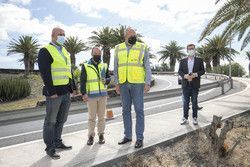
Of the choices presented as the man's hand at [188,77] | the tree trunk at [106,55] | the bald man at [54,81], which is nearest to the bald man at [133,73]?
the bald man at [54,81]

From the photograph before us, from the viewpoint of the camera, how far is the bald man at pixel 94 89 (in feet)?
25.2

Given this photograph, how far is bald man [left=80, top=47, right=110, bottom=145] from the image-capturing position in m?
7.69

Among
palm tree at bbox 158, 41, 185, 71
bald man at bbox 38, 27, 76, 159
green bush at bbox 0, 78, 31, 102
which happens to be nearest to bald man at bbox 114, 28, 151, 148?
bald man at bbox 38, 27, 76, 159

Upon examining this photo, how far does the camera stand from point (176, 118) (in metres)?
11.3

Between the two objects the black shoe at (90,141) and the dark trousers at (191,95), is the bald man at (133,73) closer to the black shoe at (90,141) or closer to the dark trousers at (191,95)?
the black shoe at (90,141)

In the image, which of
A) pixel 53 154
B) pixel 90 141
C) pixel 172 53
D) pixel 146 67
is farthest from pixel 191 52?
pixel 172 53

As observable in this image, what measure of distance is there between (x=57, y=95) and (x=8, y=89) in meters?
27.8

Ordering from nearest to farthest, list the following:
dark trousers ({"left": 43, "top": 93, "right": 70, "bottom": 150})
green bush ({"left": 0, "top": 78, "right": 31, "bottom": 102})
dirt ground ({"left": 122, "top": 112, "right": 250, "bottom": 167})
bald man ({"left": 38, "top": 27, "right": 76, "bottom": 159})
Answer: bald man ({"left": 38, "top": 27, "right": 76, "bottom": 159}) < dark trousers ({"left": 43, "top": 93, "right": 70, "bottom": 150}) < dirt ground ({"left": 122, "top": 112, "right": 250, "bottom": 167}) < green bush ({"left": 0, "top": 78, "right": 31, "bottom": 102})

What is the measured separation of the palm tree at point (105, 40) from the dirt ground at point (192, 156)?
4899cm

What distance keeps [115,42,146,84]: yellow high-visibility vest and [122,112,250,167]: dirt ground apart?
4.59ft

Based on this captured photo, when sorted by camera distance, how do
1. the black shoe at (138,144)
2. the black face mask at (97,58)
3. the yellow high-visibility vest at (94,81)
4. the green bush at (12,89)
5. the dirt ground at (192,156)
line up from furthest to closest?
the green bush at (12,89), the black face mask at (97,58), the yellow high-visibility vest at (94,81), the black shoe at (138,144), the dirt ground at (192,156)

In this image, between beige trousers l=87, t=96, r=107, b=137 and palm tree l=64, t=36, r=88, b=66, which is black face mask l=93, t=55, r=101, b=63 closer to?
beige trousers l=87, t=96, r=107, b=137

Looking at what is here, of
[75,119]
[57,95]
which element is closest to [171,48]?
[75,119]

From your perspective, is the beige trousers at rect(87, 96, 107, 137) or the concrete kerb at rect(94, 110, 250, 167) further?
the beige trousers at rect(87, 96, 107, 137)
